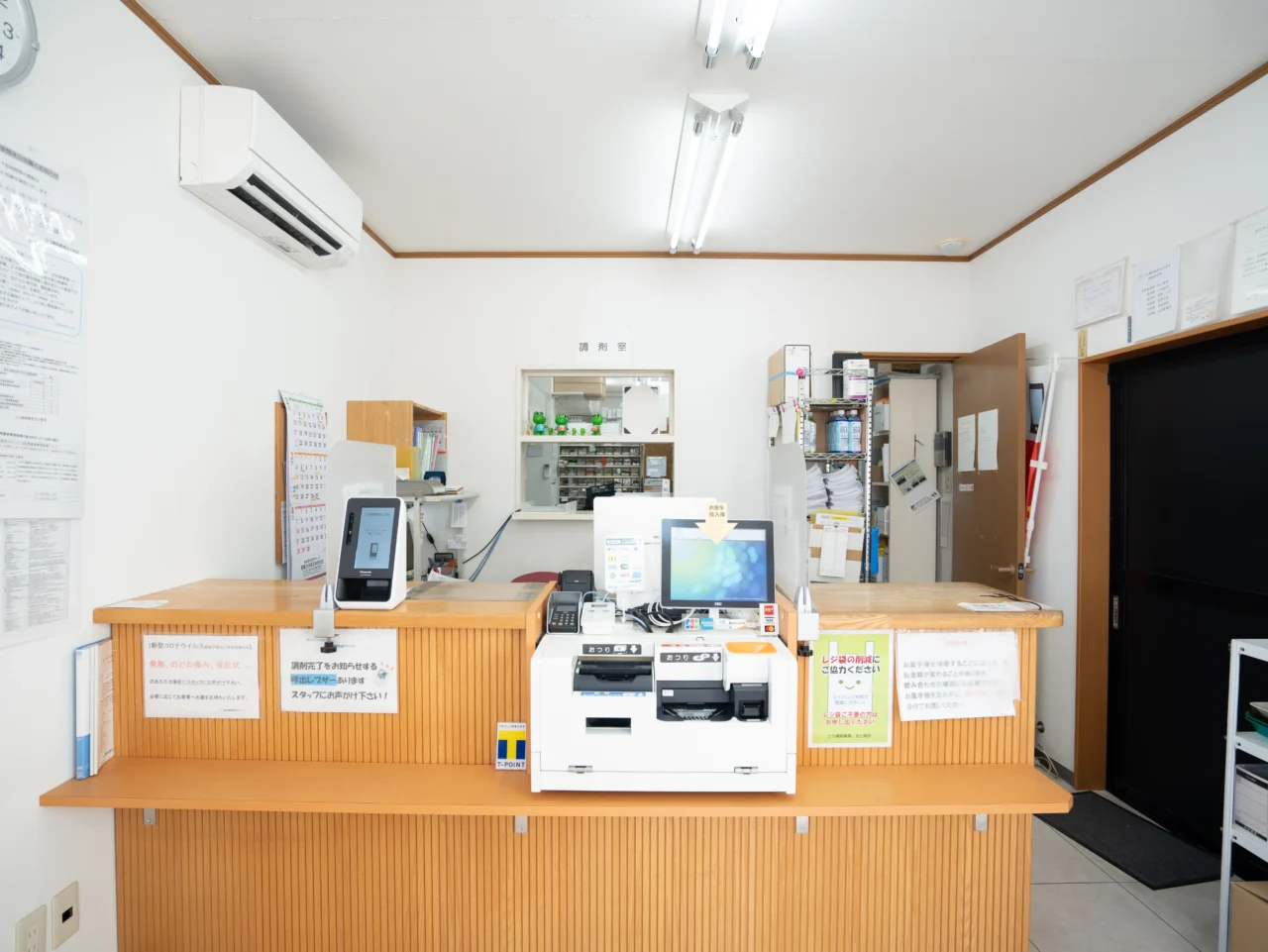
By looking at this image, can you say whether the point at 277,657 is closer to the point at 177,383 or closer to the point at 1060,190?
the point at 177,383

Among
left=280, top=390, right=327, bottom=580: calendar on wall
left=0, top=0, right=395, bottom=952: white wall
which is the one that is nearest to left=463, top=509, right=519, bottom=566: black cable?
left=280, top=390, right=327, bottom=580: calendar on wall

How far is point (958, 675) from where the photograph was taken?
5.65ft

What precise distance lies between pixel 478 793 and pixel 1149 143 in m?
3.76

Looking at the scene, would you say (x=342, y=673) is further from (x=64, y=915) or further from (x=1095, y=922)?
(x=1095, y=922)

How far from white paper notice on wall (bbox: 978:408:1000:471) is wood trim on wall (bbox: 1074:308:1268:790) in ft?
1.46

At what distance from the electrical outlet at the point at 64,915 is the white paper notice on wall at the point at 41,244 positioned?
5.07 feet

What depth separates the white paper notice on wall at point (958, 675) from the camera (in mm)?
1713

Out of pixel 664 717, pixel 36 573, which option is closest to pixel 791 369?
pixel 664 717

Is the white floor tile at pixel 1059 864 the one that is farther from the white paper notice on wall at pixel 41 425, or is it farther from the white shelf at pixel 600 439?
the white paper notice on wall at pixel 41 425

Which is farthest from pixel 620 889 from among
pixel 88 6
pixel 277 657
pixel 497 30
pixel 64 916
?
pixel 88 6

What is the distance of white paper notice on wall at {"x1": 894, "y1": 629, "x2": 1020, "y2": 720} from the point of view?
171cm

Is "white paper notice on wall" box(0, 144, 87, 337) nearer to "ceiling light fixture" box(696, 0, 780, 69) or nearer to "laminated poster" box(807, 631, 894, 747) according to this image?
"ceiling light fixture" box(696, 0, 780, 69)

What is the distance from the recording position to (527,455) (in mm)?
4094

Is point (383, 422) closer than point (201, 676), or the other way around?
point (201, 676)
